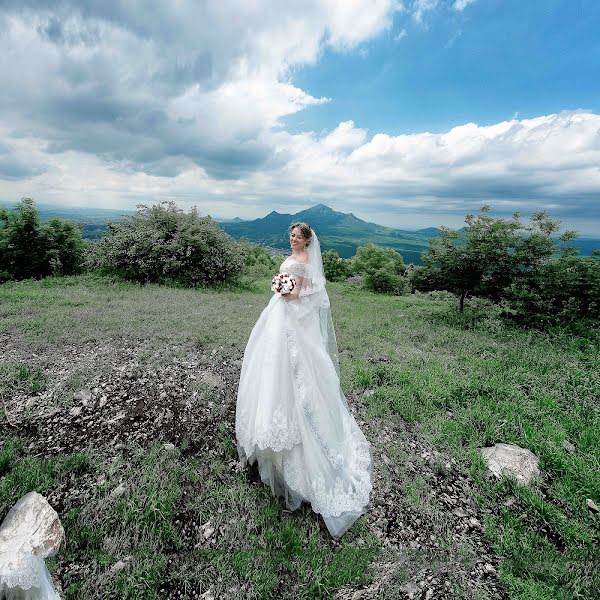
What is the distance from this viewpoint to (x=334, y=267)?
1304 inches

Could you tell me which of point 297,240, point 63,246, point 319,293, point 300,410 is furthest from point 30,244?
point 300,410

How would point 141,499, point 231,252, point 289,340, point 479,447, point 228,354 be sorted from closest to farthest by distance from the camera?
point 141,499, point 289,340, point 479,447, point 228,354, point 231,252

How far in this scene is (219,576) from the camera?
374 centimetres

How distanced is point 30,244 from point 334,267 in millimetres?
22865

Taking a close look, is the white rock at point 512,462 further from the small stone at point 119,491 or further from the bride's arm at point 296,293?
the small stone at point 119,491

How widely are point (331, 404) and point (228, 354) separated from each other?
4.33m

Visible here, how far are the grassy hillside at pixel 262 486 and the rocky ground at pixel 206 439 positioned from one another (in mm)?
24

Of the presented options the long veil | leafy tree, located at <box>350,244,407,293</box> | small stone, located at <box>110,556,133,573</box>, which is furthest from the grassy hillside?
leafy tree, located at <box>350,244,407,293</box>

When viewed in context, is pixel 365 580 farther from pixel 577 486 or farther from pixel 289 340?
pixel 577 486

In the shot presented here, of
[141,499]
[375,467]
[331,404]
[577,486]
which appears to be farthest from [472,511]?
[141,499]

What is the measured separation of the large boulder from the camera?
9.87 feet

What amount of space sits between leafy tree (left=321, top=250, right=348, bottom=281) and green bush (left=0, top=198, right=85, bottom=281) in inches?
792

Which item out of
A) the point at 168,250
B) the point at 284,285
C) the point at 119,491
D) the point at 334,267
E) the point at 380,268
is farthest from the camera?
the point at 334,267

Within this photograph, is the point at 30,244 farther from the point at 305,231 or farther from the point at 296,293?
the point at 296,293
